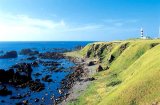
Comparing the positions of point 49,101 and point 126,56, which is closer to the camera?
point 49,101

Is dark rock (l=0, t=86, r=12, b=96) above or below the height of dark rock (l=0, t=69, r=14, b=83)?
below

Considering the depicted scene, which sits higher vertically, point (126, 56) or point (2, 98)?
point (126, 56)

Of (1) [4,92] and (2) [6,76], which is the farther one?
(2) [6,76]

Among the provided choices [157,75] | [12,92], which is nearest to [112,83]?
[157,75]

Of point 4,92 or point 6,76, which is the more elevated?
point 6,76

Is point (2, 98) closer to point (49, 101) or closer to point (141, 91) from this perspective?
point (49, 101)

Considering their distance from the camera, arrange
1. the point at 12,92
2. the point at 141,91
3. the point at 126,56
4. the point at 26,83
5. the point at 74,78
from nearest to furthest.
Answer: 1. the point at 141,91
2. the point at 12,92
3. the point at 26,83
4. the point at 74,78
5. the point at 126,56

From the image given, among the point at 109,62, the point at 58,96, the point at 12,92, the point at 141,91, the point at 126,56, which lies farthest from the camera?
the point at 109,62

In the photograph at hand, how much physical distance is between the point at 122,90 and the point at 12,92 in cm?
3716

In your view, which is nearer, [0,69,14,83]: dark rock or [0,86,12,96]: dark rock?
[0,86,12,96]: dark rock

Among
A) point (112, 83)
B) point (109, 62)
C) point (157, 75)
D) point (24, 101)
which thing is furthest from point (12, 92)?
point (109, 62)

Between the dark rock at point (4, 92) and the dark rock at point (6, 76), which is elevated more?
the dark rock at point (6, 76)

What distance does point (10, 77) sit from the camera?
99625mm

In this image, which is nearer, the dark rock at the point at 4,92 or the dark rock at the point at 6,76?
the dark rock at the point at 4,92
